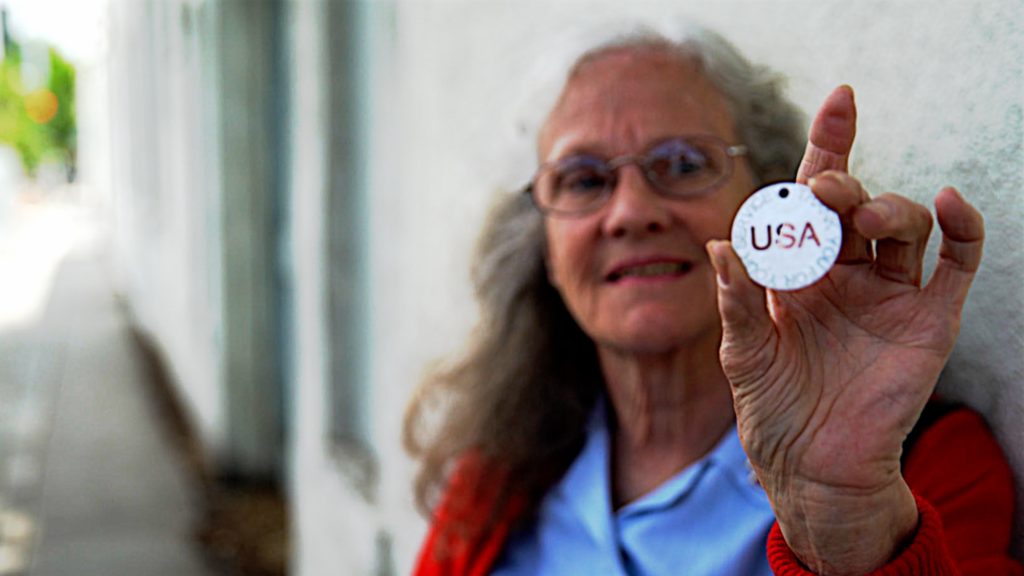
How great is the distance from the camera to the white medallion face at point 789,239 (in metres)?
0.98

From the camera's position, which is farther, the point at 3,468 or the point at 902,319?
the point at 3,468

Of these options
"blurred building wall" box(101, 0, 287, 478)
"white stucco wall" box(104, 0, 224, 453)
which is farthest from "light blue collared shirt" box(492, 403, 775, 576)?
"white stucco wall" box(104, 0, 224, 453)

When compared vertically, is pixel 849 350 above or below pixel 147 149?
above

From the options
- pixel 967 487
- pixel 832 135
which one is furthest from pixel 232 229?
pixel 832 135

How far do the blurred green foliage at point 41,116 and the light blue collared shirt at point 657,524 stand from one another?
73.8 ft

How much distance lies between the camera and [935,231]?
1.31 meters

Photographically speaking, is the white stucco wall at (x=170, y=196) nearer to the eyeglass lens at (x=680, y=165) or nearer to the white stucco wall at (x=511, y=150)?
the white stucco wall at (x=511, y=150)

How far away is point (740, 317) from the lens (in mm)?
1026

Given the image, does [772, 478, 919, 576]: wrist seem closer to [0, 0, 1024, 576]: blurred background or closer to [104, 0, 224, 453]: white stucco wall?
[0, 0, 1024, 576]: blurred background

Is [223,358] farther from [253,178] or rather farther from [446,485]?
[446,485]

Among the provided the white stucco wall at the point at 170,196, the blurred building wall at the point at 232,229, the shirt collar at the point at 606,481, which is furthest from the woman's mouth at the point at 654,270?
the white stucco wall at the point at 170,196

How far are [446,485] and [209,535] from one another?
4.14m

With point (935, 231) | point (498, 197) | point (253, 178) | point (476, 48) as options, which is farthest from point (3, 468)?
point (935, 231)

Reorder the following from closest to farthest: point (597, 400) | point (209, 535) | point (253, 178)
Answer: point (597, 400)
point (209, 535)
point (253, 178)
